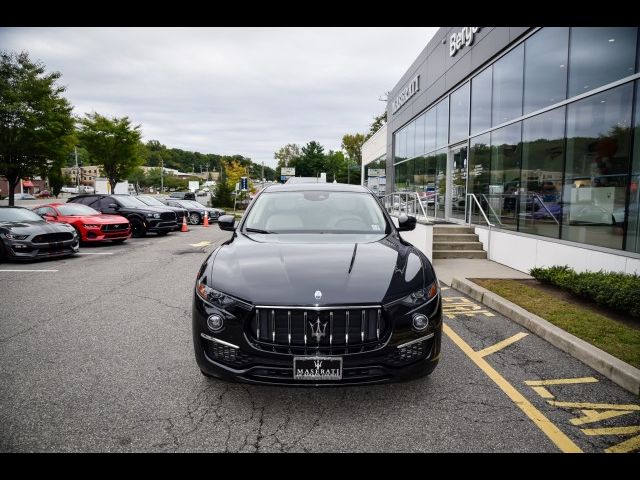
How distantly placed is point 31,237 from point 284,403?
9834 millimetres

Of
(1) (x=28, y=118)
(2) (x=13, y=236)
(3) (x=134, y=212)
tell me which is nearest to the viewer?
(2) (x=13, y=236)

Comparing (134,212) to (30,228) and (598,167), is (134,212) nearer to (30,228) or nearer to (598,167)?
(30,228)

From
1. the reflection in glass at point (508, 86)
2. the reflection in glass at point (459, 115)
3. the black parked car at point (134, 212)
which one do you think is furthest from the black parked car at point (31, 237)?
the reflection in glass at point (459, 115)

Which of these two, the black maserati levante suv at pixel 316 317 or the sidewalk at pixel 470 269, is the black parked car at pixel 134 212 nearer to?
the sidewalk at pixel 470 269

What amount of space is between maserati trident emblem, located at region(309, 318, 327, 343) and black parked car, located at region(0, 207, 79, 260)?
10.1 m

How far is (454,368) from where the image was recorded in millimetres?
3824

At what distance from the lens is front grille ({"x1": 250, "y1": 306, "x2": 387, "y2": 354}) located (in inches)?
106

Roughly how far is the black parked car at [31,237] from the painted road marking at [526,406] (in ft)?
33.4

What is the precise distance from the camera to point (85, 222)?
1293 cm

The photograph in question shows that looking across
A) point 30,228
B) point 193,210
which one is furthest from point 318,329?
point 193,210

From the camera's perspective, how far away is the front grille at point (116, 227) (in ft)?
42.9

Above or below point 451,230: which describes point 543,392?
below

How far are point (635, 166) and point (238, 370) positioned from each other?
7.15 m
